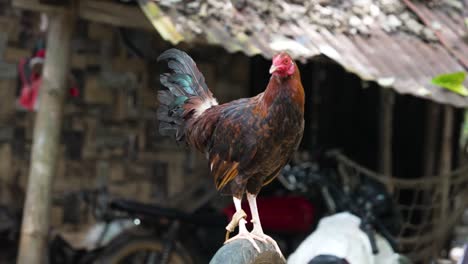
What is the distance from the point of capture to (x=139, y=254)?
242 inches

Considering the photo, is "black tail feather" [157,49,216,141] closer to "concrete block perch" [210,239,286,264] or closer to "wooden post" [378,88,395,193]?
"concrete block perch" [210,239,286,264]

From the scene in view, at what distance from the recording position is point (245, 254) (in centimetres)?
278

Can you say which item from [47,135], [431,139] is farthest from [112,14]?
[431,139]

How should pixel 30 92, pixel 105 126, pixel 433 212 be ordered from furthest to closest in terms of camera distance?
pixel 105 126
pixel 433 212
pixel 30 92

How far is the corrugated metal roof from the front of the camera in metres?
4.68

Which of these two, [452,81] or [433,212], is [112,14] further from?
[433,212]

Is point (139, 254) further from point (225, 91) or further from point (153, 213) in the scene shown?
point (225, 91)

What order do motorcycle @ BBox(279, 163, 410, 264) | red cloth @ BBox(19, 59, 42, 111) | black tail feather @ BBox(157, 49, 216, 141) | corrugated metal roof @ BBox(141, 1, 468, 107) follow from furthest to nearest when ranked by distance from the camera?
1. red cloth @ BBox(19, 59, 42, 111)
2. corrugated metal roof @ BBox(141, 1, 468, 107)
3. motorcycle @ BBox(279, 163, 410, 264)
4. black tail feather @ BBox(157, 49, 216, 141)

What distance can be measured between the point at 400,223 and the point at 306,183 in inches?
29.4

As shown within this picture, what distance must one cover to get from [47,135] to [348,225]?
78.1 inches

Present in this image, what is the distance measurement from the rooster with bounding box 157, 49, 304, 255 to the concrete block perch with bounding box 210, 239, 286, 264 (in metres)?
0.05

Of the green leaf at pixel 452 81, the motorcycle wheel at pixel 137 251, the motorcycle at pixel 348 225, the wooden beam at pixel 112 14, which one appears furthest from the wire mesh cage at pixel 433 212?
the wooden beam at pixel 112 14

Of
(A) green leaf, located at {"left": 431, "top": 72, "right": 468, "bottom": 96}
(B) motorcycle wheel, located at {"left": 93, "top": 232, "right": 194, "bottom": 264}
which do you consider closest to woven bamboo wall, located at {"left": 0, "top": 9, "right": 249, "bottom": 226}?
(B) motorcycle wheel, located at {"left": 93, "top": 232, "right": 194, "bottom": 264}

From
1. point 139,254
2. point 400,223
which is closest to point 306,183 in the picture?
point 400,223
